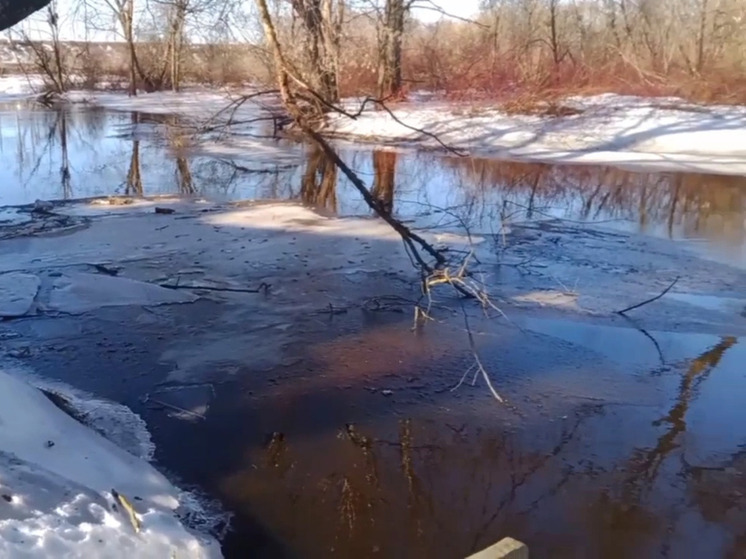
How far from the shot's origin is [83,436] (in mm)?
4867

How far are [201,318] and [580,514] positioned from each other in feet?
14.5

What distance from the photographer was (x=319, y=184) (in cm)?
1560

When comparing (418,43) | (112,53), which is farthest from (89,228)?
(112,53)

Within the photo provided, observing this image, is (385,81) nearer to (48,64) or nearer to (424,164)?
(424,164)

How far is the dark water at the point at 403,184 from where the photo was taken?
12477 millimetres

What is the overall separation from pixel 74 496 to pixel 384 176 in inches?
546

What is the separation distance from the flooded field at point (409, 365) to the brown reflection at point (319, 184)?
820mm

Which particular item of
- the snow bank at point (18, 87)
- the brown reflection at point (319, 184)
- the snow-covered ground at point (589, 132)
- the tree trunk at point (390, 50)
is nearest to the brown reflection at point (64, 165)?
the snow-covered ground at point (589, 132)

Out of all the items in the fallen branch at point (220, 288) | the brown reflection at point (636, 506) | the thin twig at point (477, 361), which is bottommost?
the brown reflection at point (636, 506)

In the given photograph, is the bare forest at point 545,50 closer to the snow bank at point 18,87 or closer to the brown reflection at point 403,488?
the snow bank at point 18,87

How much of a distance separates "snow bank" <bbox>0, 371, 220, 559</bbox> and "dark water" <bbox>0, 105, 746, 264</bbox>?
6357 millimetres

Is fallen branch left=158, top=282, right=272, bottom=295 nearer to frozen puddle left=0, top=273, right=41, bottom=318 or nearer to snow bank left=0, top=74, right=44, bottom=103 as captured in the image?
frozen puddle left=0, top=273, right=41, bottom=318

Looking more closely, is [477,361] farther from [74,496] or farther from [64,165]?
[64,165]

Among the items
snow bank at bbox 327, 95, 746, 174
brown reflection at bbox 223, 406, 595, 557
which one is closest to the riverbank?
brown reflection at bbox 223, 406, 595, 557
